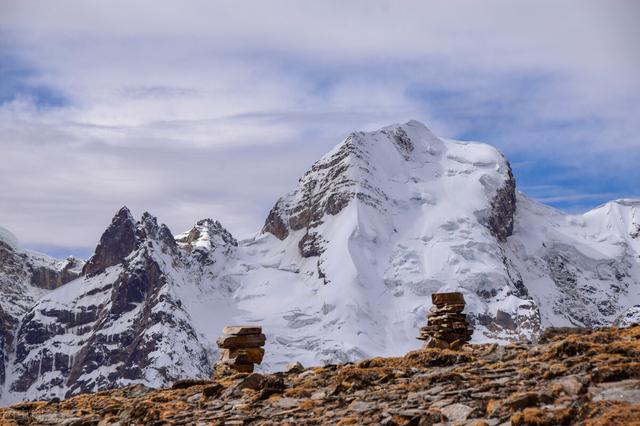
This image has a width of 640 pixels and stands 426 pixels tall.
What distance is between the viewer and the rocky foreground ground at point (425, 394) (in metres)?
24.0

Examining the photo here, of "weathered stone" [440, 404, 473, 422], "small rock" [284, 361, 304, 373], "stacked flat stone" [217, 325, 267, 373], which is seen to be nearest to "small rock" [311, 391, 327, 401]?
"weathered stone" [440, 404, 473, 422]

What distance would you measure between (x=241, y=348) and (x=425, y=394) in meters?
27.8

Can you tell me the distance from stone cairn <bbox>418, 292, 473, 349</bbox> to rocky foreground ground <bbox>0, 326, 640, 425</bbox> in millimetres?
Result: 15582

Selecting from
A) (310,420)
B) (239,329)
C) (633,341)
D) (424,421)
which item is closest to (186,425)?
(310,420)

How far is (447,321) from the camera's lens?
179 ft

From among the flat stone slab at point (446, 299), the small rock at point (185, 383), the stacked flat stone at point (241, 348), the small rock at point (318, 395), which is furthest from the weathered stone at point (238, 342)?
the small rock at point (318, 395)

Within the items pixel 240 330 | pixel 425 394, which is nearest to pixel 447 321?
pixel 240 330

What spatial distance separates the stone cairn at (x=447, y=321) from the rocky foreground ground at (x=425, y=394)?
15582 millimetres

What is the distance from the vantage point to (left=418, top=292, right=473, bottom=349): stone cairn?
54.0 metres

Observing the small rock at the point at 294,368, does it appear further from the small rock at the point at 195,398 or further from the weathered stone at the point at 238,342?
the weathered stone at the point at 238,342

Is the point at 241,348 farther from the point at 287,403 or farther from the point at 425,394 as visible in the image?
the point at 425,394

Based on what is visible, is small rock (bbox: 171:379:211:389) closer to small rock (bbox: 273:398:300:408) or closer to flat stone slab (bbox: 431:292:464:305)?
small rock (bbox: 273:398:300:408)

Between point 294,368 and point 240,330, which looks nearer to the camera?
point 294,368

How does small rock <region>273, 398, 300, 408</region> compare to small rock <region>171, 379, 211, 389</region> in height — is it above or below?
below
